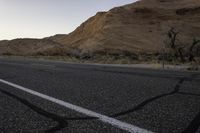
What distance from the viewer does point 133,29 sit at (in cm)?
6494

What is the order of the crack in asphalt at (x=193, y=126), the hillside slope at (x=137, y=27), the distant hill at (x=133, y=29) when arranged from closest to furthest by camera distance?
the crack in asphalt at (x=193, y=126) → the distant hill at (x=133, y=29) → the hillside slope at (x=137, y=27)

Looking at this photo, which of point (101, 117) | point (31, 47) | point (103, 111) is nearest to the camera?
point (101, 117)

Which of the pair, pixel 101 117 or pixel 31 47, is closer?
pixel 101 117

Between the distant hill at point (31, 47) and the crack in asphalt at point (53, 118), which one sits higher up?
the crack in asphalt at point (53, 118)

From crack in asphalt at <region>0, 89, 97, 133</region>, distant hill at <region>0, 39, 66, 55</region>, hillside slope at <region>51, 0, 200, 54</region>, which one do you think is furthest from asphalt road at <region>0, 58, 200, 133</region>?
distant hill at <region>0, 39, 66, 55</region>

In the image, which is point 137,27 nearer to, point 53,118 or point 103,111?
point 103,111

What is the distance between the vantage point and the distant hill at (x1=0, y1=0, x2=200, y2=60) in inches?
2330

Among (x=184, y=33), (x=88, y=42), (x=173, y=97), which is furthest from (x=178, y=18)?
(x=173, y=97)

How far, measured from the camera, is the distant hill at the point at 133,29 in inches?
2330

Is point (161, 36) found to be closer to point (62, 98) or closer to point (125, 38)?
point (125, 38)

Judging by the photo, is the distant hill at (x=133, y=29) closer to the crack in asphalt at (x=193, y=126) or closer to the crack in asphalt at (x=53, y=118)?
the crack in asphalt at (x=53, y=118)

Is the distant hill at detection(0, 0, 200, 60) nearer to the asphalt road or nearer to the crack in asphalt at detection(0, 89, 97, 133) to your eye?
the asphalt road

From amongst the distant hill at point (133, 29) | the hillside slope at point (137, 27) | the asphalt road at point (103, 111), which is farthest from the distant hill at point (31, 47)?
the asphalt road at point (103, 111)

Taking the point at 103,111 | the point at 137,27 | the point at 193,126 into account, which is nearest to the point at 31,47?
the point at 137,27
